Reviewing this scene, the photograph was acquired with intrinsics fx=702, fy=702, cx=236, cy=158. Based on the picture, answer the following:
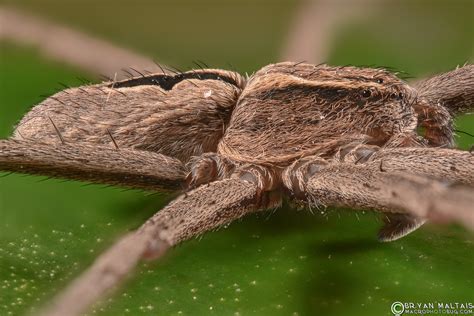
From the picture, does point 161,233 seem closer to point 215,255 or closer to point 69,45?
point 215,255

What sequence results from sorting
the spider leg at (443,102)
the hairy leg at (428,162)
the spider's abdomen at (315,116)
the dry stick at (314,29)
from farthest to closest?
the dry stick at (314,29) < the spider leg at (443,102) < the spider's abdomen at (315,116) < the hairy leg at (428,162)

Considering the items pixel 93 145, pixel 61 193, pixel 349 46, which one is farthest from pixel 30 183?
pixel 349 46

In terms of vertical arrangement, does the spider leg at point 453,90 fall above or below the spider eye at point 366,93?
below

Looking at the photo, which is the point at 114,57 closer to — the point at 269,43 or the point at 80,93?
the point at 80,93

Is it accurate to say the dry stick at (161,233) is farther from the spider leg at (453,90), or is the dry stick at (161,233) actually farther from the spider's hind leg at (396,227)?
the spider leg at (453,90)

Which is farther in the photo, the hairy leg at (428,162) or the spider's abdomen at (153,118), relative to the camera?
the spider's abdomen at (153,118)

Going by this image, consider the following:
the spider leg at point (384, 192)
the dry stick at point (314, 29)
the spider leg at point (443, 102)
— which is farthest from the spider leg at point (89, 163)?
the dry stick at point (314, 29)
